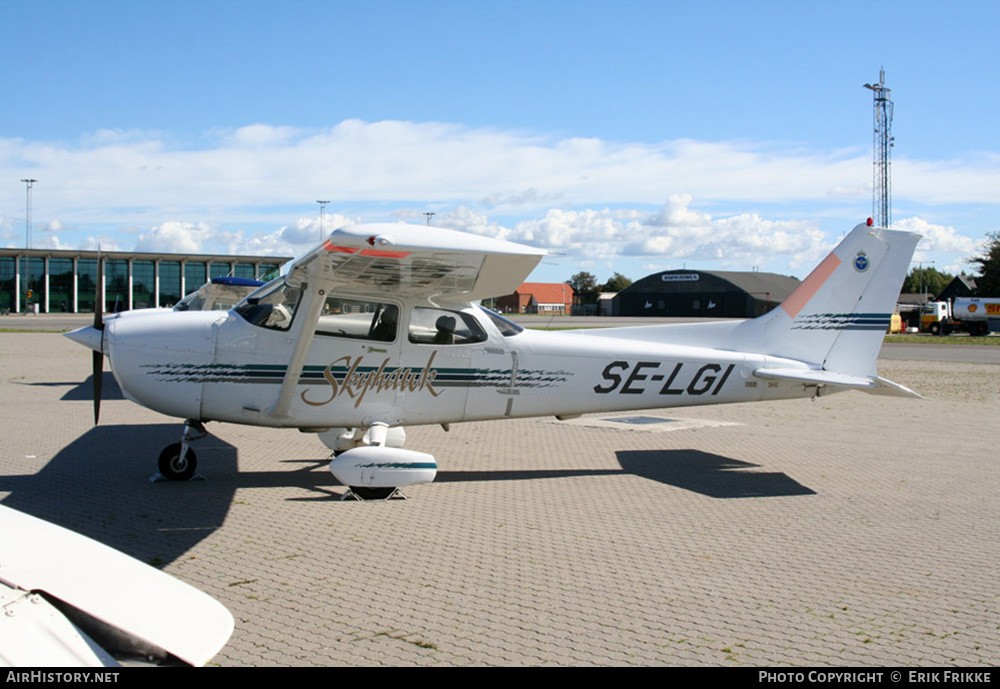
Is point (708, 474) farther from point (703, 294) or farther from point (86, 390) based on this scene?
point (703, 294)

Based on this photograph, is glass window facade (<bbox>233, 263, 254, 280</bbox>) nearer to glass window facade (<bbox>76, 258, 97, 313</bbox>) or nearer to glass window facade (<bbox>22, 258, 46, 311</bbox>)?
glass window facade (<bbox>76, 258, 97, 313</bbox>)

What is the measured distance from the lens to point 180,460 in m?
7.36

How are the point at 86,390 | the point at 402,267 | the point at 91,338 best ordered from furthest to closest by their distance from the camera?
the point at 86,390 < the point at 91,338 < the point at 402,267

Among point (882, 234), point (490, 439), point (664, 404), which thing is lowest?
point (490, 439)

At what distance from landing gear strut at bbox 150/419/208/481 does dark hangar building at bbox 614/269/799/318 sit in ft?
230

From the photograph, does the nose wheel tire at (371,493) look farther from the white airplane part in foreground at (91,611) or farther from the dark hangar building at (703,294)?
the dark hangar building at (703,294)

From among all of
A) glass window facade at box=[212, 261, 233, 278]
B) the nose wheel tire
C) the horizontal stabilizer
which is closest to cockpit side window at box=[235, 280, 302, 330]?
the nose wheel tire

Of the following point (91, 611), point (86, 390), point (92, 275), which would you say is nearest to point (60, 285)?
point (92, 275)

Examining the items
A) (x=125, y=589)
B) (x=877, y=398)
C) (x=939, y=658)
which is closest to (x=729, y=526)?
(x=939, y=658)

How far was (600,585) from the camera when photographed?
15.5 feet

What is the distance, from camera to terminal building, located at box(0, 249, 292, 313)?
56.6 m

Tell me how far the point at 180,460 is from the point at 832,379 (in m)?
6.34

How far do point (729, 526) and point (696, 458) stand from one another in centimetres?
298

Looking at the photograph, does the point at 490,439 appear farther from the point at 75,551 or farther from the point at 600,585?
the point at 75,551
